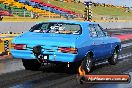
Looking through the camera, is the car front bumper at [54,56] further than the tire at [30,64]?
No

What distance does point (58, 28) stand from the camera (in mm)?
11688

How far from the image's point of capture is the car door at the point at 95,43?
11641mm

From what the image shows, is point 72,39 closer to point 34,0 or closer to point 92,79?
point 92,79

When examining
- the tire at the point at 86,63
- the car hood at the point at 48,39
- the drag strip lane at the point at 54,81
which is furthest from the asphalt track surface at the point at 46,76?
the car hood at the point at 48,39

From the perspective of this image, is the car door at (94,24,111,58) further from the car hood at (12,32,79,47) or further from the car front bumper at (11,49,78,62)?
the car front bumper at (11,49,78,62)

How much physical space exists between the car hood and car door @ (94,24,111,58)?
160cm

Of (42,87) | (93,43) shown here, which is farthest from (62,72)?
(42,87)

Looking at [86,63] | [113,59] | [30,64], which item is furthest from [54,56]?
[113,59]

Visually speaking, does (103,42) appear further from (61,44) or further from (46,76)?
(46,76)

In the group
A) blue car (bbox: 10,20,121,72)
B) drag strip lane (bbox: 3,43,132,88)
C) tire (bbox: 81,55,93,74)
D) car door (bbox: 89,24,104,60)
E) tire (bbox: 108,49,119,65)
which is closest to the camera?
drag strip lane (bbox: 3,43,132,88)

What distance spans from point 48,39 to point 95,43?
5.57 feet

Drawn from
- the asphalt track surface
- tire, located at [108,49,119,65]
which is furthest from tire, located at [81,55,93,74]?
tire, located at [108,49,119,65]

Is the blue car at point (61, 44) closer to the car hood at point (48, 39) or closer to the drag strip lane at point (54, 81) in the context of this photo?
the car hood at point (48, 39)

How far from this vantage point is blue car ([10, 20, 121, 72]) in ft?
34.3
